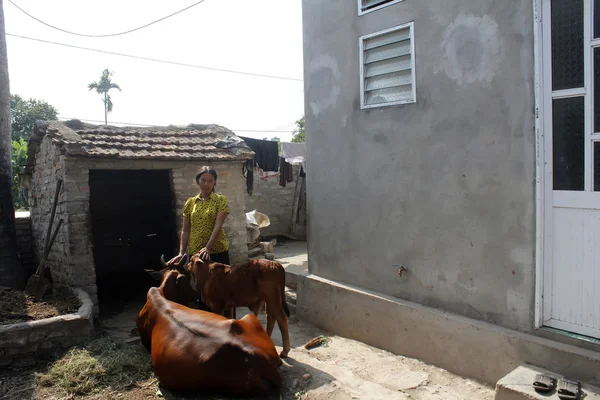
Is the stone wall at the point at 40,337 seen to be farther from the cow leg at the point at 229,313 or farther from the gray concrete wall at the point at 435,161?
the gray concrete wall at the point at 435,161

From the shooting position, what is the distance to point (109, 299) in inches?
305

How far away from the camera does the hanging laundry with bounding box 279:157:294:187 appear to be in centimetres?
1266

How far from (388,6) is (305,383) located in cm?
394

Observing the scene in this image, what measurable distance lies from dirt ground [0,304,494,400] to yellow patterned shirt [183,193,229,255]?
1.26m

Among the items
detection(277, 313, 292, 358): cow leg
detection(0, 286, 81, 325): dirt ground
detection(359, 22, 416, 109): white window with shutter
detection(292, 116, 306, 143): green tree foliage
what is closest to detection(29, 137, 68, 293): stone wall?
→ detection(0, 286, 81, 325): dirt ground

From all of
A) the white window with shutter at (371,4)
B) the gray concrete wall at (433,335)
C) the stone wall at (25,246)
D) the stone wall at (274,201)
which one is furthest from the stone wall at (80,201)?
the stone wall at (274,201)

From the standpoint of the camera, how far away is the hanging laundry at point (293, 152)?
1256 centimetres

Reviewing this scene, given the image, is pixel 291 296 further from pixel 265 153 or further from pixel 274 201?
pixel 274 201

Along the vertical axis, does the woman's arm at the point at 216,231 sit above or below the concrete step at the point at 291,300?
above

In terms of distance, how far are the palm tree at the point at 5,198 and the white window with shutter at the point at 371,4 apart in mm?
5217

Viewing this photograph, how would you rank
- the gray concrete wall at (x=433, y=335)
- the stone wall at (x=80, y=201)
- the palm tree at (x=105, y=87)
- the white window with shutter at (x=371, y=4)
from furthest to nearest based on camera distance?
1. the palm tree at (x=105, y=87)
2. the stone wall at (x=80, y=201)
3. the white window with shutter at (x=371, y=4)
4. the gray concrete wall at (x=433, y=335)

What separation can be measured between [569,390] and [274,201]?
34.4ft

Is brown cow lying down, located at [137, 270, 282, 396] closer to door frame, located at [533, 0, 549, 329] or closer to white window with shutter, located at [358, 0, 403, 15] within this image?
door frame, located at [533, 0, 549, 329]

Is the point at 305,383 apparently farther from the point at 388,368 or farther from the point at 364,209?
the point at 364,209
